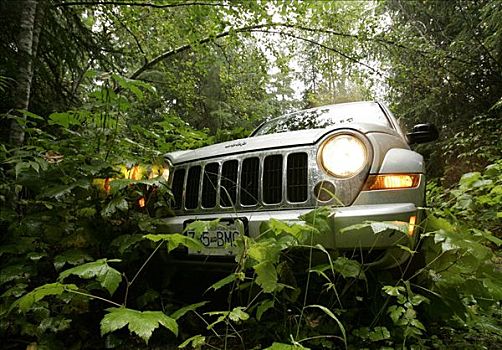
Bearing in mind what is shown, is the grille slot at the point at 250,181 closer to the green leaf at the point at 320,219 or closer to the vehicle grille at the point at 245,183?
the vehicle grille at the point at 245,183

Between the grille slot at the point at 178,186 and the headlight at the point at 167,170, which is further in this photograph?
the headlight at the point at 167,170

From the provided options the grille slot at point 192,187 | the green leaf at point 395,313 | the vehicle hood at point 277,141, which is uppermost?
the vehicle hood at point 277,141

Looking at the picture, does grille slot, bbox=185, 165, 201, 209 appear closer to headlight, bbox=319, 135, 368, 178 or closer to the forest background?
the forest background

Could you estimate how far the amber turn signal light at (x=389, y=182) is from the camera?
1.82 meters

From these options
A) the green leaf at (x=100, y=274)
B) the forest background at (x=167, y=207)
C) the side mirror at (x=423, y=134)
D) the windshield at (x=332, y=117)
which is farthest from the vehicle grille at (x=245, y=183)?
the side mirror at (x=423, y=134)

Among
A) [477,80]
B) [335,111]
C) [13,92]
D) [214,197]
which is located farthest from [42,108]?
[477,80]

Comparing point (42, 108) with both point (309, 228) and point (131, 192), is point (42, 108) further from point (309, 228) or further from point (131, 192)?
point (309, 228)

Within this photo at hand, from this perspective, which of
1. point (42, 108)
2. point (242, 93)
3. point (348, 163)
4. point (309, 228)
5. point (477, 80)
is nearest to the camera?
point (309, 228)

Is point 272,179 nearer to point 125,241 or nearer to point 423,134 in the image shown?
point 125,241

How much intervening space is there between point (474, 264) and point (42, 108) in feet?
14.9

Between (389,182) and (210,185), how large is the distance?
1.21 meters

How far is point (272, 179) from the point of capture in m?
2.10

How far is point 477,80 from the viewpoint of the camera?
22.7 feet

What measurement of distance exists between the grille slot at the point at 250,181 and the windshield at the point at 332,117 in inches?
44.2
